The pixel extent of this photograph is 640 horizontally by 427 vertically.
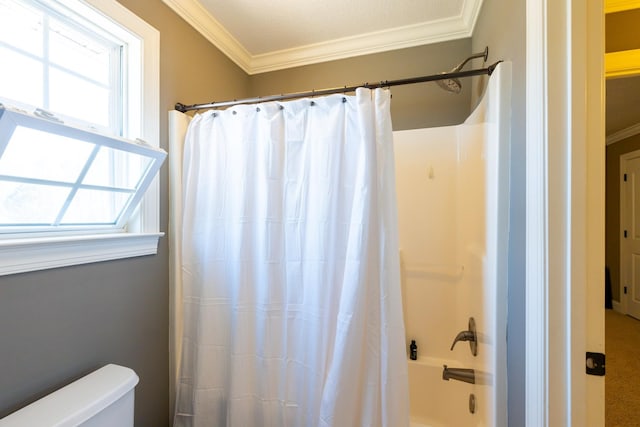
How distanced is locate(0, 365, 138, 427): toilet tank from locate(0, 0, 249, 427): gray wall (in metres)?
0.08

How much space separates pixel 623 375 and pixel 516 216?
257cm

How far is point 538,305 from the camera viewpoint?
698 mm

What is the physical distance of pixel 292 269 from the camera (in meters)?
1.21

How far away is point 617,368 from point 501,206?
2616 mm

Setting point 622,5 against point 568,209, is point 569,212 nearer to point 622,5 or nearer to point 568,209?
point 568,209

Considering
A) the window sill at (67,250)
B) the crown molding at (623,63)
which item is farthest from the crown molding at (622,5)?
the window sill at (67,250)

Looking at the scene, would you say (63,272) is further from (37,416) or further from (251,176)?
(251,176)

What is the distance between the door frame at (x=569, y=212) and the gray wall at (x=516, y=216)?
0.44ft

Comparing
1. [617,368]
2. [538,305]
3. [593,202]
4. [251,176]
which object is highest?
[251,176]

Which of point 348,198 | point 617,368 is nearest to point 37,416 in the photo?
point 348,198

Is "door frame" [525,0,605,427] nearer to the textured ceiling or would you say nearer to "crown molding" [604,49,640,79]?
"crown molding" [604,49,640,79]

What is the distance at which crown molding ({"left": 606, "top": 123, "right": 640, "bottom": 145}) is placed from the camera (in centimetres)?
314

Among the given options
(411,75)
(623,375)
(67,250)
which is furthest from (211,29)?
(623,375)

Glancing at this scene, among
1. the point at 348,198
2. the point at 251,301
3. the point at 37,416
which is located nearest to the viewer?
the point at 37,416
